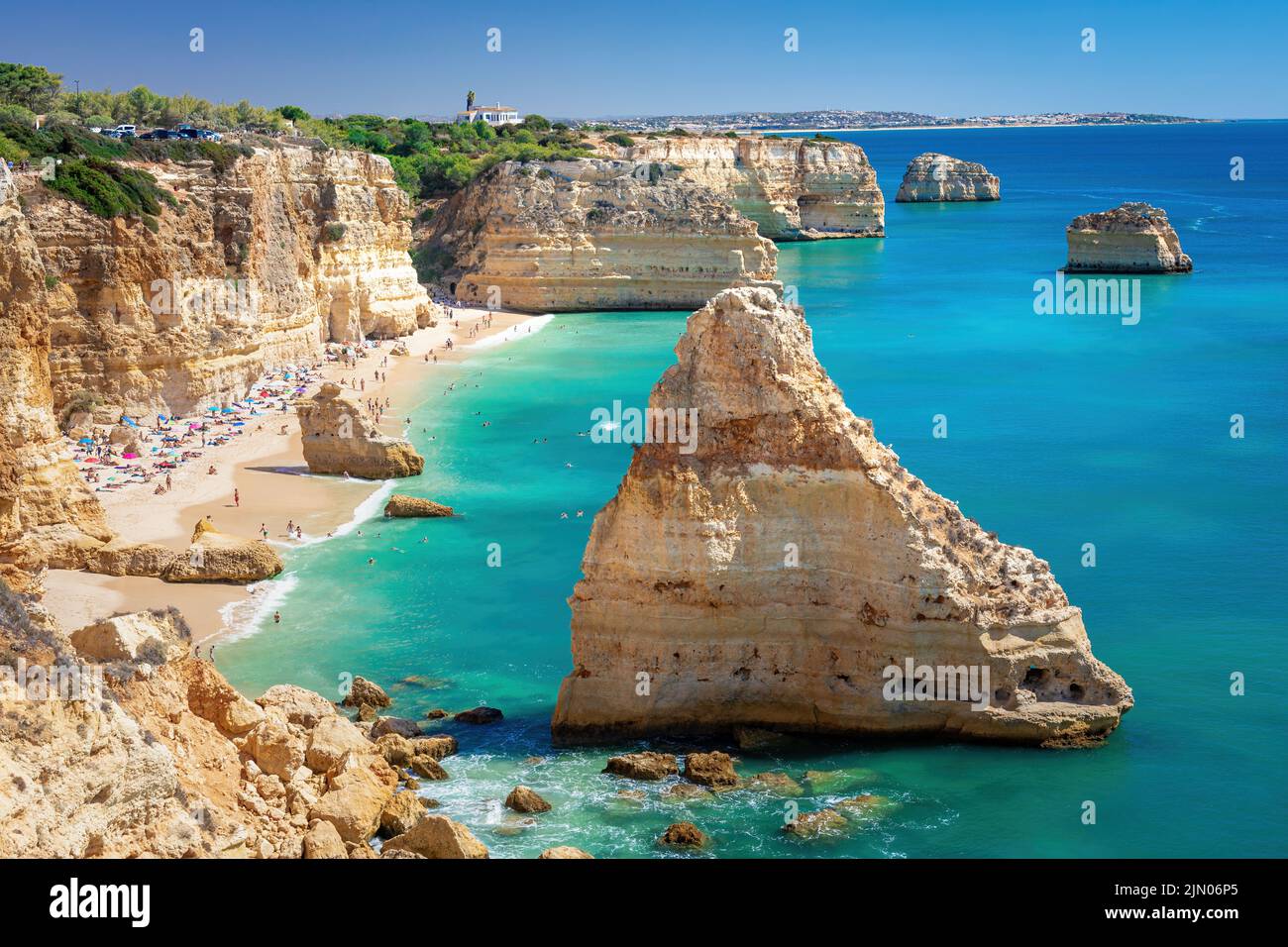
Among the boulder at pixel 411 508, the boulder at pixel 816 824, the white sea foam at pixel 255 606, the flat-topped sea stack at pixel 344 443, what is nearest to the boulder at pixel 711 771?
the boulder at pixel 816 824

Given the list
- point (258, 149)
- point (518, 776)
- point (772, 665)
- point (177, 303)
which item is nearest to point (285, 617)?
point (518, 776)

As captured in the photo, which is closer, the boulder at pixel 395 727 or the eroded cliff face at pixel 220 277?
the boulder at pixel 395 727

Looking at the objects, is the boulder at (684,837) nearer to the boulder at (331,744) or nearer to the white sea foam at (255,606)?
the boulder at (331,744)

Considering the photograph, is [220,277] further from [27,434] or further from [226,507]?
[27,434]

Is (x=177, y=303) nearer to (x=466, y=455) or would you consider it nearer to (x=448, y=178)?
(x=466, y=455)

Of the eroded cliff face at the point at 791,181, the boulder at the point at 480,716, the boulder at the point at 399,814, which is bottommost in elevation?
the boulder at the point at 480,716

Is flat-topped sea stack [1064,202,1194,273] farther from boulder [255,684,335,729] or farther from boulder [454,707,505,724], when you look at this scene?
boulder [255,684,335,729]

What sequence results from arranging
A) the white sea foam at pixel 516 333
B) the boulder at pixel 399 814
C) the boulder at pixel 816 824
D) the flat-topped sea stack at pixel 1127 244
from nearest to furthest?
the boulder at pixel 399 814 → the boulder at pixel 816 824 → the white sea foam at pixel 516 333 → the flat-topped sea stack at pixel 1127 244
